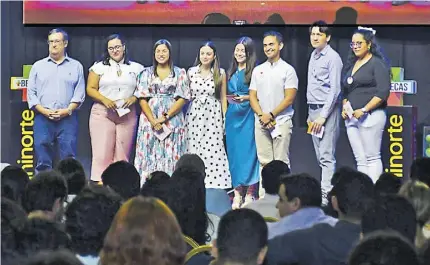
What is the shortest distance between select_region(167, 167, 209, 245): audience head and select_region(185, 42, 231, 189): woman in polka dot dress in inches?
180

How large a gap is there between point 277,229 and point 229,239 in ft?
4.02

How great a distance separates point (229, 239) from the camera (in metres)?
4.02

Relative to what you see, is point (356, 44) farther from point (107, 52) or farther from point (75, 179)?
point (75, 179)

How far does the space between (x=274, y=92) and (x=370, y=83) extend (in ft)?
2.93

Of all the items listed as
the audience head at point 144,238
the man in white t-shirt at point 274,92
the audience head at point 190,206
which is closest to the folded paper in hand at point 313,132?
the man in white t-shirt at point 274,92

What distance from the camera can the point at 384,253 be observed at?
3266 millimetres

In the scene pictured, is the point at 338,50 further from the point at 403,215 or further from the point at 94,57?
the point at 403,215

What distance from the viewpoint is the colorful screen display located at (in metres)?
9.84

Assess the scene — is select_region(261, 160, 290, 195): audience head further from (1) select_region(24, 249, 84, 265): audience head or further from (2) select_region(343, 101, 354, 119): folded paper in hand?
(1) select_region(24, 249, 84, 265): audience head

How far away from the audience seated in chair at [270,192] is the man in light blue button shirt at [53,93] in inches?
130

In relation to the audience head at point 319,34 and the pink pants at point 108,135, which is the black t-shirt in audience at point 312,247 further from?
the pink pants at point 108,135

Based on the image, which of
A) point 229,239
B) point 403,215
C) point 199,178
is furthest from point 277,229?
point 229,239

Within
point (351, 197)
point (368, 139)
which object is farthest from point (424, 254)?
point (368, 139)

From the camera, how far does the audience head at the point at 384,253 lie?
3.26m
